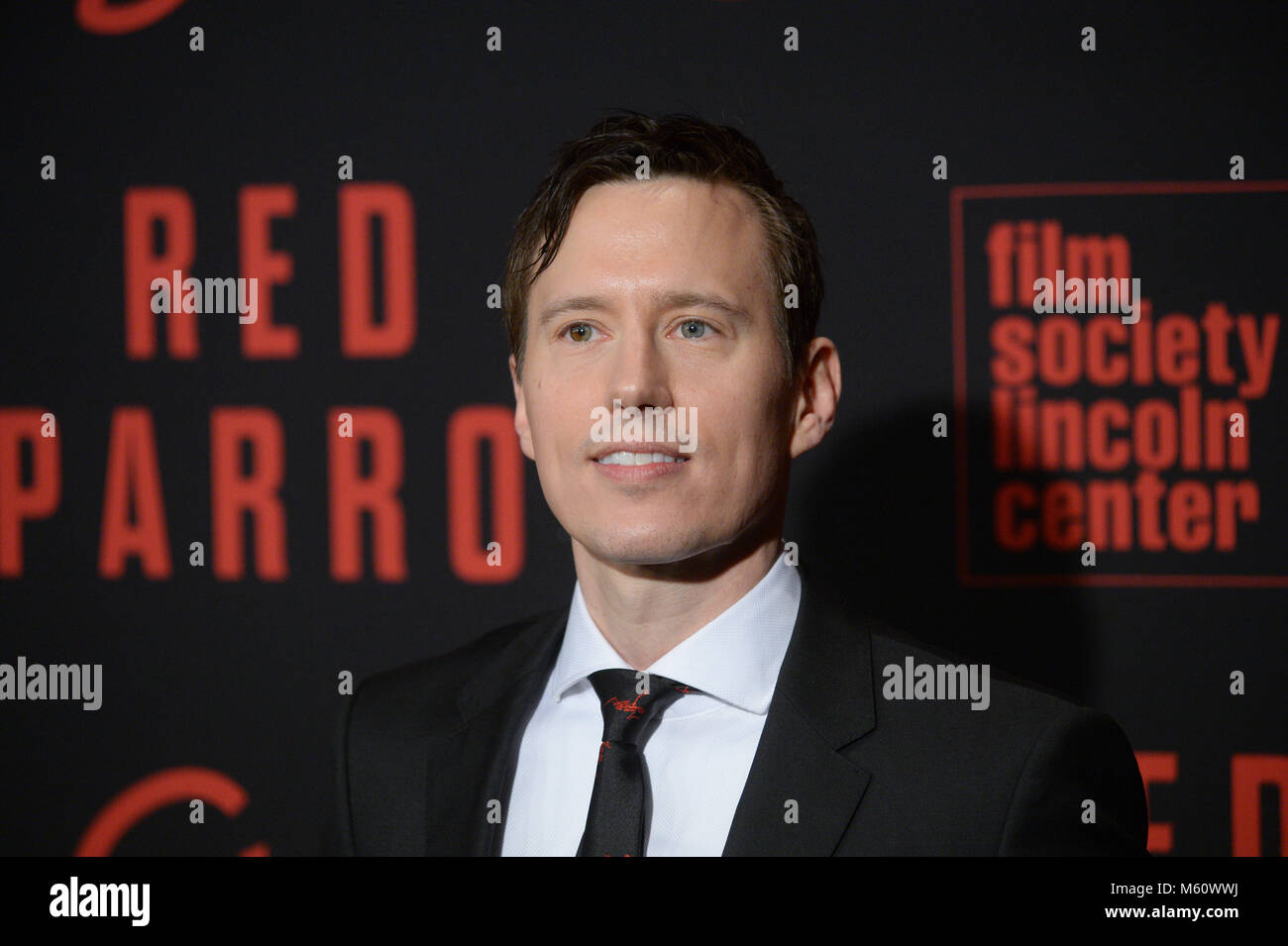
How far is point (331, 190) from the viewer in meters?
2.92

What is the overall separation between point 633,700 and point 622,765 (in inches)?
4.1

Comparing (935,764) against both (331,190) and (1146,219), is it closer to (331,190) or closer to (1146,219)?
(1146,219)

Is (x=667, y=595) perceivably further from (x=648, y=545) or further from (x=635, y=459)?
(x=635, y=459)

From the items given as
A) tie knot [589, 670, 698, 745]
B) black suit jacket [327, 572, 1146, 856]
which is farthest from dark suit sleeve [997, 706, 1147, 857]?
tie knot [589, 670, 698, 745]

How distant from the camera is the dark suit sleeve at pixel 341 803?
2127 mm

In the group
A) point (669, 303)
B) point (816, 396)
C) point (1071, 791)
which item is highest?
point (669, 303)

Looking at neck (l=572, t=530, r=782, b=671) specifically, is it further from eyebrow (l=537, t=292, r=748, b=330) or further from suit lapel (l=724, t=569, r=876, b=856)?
eyebrow (l=537, t=292, r=748, b=330)

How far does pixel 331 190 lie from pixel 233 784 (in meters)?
1.53

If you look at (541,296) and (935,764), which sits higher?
(541,296)

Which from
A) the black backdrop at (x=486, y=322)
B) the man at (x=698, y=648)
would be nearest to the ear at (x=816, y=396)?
the man at (x=698, y=648)

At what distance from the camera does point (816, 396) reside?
2.09 metres

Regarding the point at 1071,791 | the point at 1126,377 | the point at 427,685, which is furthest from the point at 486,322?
the point at 1071,791

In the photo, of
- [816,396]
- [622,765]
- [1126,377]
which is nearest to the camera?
[622,765]
